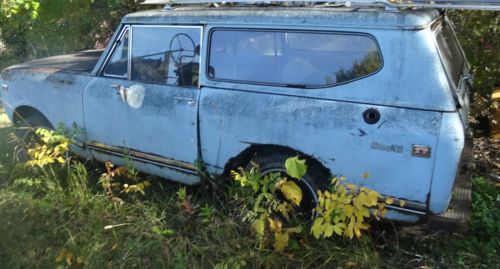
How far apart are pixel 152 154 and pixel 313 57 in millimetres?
1634

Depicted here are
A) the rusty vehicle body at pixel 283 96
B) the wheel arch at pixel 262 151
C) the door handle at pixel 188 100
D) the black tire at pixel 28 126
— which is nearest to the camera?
the rusty vehicle body at pixel 283 96

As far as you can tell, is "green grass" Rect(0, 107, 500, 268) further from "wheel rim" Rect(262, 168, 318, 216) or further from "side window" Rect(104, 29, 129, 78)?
"side window" Rect(104, 29, 129, 78)

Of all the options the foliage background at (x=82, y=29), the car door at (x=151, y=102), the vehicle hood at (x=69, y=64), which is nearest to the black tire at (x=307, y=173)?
the car door at (x=151, y=102)

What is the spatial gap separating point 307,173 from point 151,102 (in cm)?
145

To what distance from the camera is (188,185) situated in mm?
4113

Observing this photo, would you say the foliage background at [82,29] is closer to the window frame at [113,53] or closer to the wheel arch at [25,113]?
the wheel arch at [25,113]

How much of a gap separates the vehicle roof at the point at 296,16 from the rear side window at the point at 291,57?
0.27 feet

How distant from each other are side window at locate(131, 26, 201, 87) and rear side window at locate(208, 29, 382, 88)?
0.59 feet

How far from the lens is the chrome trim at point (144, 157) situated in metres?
3.90

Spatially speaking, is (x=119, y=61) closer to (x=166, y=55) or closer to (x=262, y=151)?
(x=166, y=55)

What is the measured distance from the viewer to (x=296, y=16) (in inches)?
133

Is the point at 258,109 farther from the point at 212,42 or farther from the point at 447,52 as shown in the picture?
the point at 447,52

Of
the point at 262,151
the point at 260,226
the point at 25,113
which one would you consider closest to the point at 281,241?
the point at 260,226

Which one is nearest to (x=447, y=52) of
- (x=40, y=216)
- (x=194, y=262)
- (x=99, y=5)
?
(x=194, y=262)
